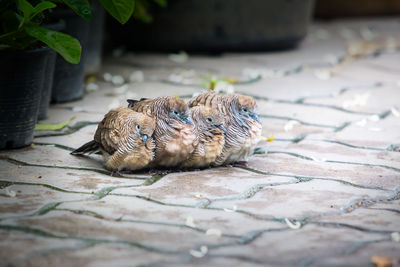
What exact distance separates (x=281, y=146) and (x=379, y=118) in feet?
3.84

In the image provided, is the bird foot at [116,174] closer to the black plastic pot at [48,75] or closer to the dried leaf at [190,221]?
the dried leaf at [190,221]

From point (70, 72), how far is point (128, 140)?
76.6 inches

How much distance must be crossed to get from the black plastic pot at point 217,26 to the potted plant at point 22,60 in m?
3.57

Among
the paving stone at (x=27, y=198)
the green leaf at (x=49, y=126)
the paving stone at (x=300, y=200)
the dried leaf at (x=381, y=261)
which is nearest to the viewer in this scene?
the dried leaf at (x=381, y=261)

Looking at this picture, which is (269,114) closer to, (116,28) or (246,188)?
(246,188)

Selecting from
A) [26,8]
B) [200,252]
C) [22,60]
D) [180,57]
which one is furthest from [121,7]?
[180,57]

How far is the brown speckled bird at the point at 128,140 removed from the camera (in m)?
3.76

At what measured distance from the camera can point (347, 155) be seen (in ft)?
14.4

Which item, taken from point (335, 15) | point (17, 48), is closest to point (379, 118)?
point (17, 48)

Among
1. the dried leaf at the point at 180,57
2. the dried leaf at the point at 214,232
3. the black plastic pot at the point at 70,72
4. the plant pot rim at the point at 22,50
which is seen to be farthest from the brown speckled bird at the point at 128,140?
the dried leaf at the point at 180,57

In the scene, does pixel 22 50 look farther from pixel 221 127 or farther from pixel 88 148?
pixel 221 127

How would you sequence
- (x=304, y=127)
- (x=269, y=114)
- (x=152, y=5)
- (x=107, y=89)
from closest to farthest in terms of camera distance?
(x=304, y=127) < (x=269, y=114) < (x=107, y=89) < (x=152, y=5)

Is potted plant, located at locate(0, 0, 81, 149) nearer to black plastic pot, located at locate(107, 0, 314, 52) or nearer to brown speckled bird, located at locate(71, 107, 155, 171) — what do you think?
brown speckled bird, located at locate(71, 107, 155, 171)

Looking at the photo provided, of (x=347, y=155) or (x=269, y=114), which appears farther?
(x=269, y=114)
